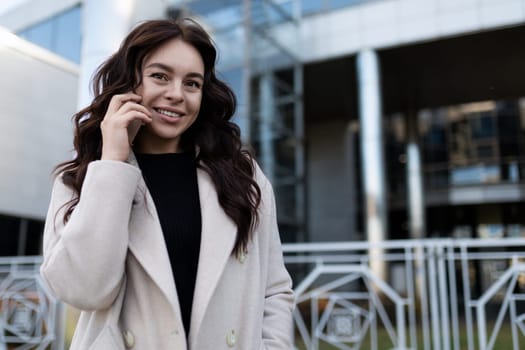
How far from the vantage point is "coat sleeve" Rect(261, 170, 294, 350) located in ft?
4.79

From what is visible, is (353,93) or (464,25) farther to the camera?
(353,93)

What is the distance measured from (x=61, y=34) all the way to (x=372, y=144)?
6.88 metres

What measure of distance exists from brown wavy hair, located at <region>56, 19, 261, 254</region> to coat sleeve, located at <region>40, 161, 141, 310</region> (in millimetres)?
124

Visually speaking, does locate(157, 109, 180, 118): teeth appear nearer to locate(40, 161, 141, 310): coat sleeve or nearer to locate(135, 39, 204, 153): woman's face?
locate(135, 39, 204, 153): woman's face

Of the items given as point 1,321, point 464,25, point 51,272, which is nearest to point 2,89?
point 51,272

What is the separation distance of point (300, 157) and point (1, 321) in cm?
712

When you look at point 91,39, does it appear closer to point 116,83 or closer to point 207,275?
point 116,83

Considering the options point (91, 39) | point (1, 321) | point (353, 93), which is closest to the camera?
point (91, 39)

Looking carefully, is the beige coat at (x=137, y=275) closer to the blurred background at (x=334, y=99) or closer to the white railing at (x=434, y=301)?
the blurred background at (x=334, y=99)

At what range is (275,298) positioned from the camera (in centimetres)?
153

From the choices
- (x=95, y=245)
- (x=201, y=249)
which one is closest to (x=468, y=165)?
(x=201, y=249)

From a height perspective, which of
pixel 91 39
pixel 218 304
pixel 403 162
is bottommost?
pixel 218 304

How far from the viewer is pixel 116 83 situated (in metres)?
1.44

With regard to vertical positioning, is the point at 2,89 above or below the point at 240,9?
below
